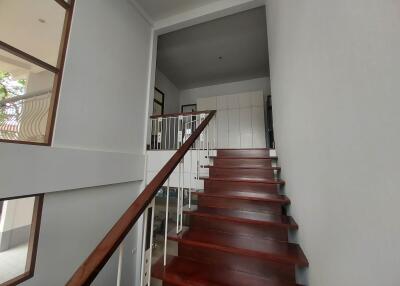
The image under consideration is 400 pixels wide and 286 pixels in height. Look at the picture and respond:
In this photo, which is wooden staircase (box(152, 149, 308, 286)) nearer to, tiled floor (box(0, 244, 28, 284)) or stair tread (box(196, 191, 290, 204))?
stair tread (box(196, 191, 290, 204))

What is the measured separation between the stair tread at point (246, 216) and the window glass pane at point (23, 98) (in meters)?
1.98

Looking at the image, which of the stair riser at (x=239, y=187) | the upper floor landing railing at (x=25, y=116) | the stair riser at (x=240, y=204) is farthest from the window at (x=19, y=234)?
the stair riser at (x=239, y=187)

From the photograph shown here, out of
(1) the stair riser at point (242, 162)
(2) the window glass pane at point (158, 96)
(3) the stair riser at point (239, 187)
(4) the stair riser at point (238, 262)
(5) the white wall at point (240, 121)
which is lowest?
(4) the stair riser at point (238, 262)

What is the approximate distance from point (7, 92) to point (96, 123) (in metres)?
0.95

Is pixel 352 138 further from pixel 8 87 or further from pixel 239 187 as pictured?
pixel 8 87

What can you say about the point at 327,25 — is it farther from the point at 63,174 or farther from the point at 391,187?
the point at 63,174

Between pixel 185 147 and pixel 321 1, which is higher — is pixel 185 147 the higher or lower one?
the lower one

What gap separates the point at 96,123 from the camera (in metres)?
2.69

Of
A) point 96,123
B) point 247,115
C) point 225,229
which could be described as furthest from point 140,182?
point 247,115

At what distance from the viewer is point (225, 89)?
627 centimetres

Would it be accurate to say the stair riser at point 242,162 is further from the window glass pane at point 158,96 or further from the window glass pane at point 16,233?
the window glass pane at point 158,96

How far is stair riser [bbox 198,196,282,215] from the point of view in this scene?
6.25 ft

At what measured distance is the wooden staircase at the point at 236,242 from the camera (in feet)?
4.40

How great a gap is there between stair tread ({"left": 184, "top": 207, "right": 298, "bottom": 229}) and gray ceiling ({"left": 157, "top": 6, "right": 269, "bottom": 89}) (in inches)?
149
